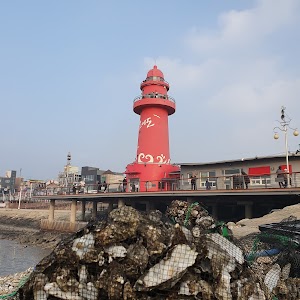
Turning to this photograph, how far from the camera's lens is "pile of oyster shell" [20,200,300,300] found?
3.89 metres

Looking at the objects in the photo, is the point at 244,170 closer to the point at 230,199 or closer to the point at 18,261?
the point at 230,199

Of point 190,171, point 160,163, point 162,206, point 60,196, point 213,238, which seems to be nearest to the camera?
point 213,238

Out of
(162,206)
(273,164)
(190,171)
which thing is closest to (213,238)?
(273,164)

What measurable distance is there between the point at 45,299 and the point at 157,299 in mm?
1478

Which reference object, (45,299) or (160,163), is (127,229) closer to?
(45,299)

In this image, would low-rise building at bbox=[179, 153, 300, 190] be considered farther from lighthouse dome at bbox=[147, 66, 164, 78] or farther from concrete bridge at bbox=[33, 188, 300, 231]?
lighthouse dome at bbox=[147, 66, 164, 78]

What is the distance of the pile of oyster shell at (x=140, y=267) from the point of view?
3.89m

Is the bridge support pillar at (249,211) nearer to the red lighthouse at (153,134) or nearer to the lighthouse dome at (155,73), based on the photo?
the red lighthouse at (153,134)

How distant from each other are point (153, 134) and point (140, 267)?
88.6ft

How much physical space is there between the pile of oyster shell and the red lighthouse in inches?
955

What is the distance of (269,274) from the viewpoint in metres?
5.17

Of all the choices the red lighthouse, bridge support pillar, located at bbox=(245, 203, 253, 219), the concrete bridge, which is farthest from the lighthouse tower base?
bridge support pillar, located at bbox=(245, 203, 253, 219)

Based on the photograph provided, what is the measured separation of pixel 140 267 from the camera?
158 inches

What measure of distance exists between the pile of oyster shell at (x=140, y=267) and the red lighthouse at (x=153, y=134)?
2425cm
